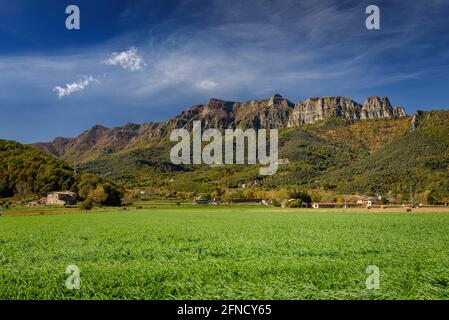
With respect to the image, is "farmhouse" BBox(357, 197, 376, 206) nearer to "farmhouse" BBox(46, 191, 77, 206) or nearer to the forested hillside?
the forested hillside

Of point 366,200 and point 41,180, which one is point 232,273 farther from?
point 366,200

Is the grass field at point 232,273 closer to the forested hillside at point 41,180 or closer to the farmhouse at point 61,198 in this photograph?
the farmhouse at point 61,198

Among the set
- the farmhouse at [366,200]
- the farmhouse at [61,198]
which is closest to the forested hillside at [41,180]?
the farmhouse at [61,198]

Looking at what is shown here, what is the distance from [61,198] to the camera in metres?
120

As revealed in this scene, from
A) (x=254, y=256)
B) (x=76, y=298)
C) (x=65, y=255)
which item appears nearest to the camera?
(x=76, y=298)

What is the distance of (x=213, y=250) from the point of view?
64.0 ft

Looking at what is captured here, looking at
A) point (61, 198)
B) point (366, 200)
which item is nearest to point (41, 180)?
point (61, 198)

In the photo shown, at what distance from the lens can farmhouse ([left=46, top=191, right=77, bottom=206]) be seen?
116731 mm

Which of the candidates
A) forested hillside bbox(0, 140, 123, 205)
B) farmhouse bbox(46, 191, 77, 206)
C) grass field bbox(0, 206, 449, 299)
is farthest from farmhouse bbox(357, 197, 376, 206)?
grass field bbox(0, 206, 449, 299)

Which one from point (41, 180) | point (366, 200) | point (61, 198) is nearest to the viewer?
point (61, 198)

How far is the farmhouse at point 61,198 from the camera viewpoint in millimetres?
116731

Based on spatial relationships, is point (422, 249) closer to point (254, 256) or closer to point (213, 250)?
point (254, 256)

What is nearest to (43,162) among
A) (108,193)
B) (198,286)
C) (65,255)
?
(108,193)

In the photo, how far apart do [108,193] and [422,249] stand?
118767 mm
